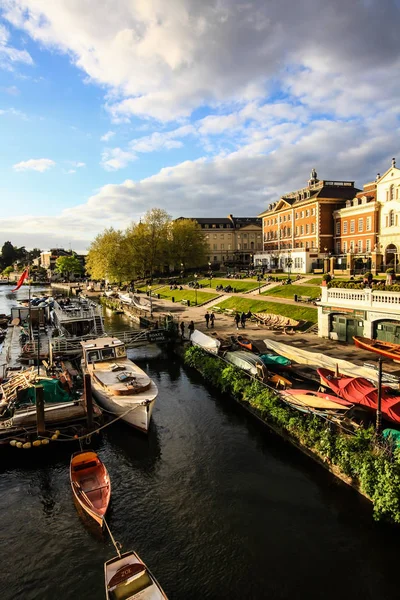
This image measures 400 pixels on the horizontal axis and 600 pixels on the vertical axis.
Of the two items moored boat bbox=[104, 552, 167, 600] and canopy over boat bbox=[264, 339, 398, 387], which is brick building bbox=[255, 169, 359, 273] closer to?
canopy over boat bbox=[264, 339, 398, 387]

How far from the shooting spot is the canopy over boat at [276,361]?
26.0 m

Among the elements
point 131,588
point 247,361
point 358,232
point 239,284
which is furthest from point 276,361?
point 358,232

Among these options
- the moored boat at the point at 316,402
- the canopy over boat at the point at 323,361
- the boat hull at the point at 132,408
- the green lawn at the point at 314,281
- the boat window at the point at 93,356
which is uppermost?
the green lawn at the point at 314,281

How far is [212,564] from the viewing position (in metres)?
12.0

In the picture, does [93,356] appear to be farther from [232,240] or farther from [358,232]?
[232,240]

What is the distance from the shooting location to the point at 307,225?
77.1m

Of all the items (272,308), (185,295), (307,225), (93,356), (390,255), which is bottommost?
(93,356)

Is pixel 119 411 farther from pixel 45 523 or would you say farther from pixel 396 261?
pixel 396 261

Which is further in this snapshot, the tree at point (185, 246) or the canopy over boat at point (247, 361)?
the tree at point (185, 246)

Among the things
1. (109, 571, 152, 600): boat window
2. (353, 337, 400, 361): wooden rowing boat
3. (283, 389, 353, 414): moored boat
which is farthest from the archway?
(109, 571, 152, 600): boat window

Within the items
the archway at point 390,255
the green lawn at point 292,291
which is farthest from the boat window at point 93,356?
the archway at point 390,255

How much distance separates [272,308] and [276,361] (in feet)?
65.4

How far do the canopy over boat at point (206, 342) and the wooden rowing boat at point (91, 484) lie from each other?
48.6 ft

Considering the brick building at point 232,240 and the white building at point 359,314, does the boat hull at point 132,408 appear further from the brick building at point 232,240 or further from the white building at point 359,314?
the brick building at point 232,240
